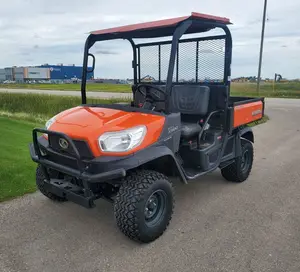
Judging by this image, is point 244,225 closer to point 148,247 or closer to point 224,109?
point 148,247

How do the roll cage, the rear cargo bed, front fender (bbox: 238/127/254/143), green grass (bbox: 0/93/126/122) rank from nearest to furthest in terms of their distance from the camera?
the roll cage, the rear cargo bed, front fender (bbox: 238/127/254/143), green grass (bbox: 0/93/126/122)

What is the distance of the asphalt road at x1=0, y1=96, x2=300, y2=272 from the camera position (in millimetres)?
2914

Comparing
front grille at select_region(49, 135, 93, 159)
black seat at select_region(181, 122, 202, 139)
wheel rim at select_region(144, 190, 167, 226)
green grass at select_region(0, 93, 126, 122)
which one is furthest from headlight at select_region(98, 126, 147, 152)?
green grass at select_region(0, 93, 126, 122)

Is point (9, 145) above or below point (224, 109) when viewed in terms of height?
below

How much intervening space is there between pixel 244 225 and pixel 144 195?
1273mm

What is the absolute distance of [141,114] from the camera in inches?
136

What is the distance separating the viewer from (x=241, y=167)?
16.3 feet

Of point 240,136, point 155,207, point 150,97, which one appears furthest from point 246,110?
point 155,207

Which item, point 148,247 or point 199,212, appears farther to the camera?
point 199,212

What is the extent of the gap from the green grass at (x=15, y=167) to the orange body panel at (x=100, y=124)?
1.46 meters

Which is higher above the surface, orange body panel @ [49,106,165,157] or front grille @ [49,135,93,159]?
orange body panel @ [49,106,165,157]

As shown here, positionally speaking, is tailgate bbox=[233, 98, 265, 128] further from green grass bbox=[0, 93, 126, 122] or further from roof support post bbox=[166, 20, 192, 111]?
green grass bbox=[0, 93, 126, 122]

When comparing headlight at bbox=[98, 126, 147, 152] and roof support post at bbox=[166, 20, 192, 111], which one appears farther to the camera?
roof support post at bbox=[166, 20, 192, 111]

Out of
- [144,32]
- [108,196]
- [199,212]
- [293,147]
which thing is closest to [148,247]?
[108,196]
